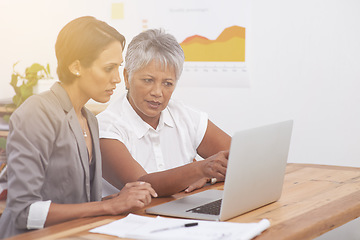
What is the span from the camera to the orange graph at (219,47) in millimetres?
3510

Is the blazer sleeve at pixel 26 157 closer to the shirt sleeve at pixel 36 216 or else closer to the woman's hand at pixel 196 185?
the shirt sleeve at pixel 36 216

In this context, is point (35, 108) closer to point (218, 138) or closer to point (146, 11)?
point (218, 138)

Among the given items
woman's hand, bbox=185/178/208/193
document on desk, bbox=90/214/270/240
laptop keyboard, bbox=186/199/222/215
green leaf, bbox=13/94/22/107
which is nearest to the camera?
document on desk, bbox=90/214/270/240

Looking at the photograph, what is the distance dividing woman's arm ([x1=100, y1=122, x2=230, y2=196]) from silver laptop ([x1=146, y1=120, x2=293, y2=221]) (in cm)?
7

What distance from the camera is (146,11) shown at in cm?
378

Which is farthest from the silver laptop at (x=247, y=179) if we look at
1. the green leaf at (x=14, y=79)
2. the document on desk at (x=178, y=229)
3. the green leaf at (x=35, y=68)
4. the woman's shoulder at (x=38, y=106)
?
the green leaf at (x=14, y=79)

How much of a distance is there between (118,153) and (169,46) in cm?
48

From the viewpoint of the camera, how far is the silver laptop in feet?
4.79

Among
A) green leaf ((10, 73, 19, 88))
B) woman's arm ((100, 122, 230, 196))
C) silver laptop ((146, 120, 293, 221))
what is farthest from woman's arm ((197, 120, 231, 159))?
green leaf ((10, 73, 19, 88))

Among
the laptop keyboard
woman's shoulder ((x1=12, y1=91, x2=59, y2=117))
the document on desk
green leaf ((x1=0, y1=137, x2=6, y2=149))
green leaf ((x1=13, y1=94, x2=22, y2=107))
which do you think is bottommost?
green leaf ((x1=0, y1=137, x2=6, y2=149))

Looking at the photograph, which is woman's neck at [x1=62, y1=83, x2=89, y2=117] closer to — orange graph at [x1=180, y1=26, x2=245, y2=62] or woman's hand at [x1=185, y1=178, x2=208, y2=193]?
woman's hand at [x1=185, y1=178, x2=208, y2=193]

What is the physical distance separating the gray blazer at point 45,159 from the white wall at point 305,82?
1.84 meters

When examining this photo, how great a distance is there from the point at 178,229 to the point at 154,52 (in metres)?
0.99

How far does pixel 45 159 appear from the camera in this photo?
1592 millimetres
